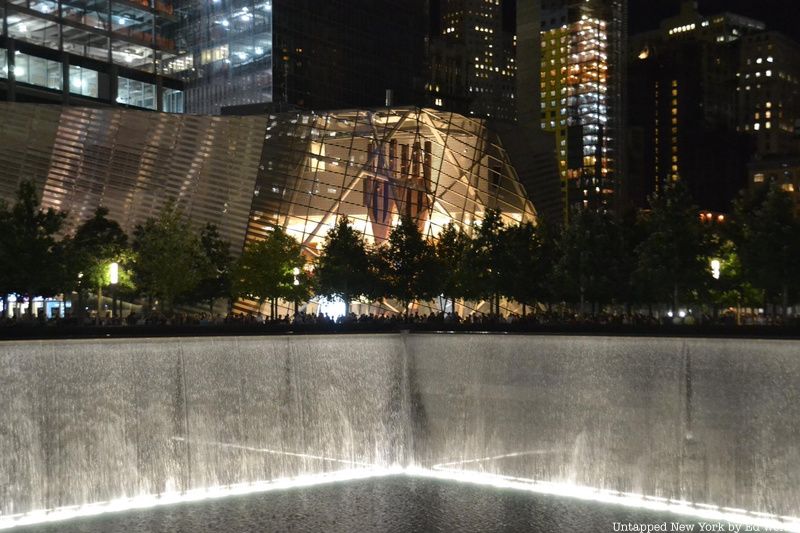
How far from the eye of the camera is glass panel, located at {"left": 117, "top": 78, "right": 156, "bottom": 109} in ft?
327

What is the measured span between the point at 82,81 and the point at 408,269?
49.2 meters

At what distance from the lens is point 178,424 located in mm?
28688

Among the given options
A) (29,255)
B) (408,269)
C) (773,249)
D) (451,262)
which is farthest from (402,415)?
(451,262)

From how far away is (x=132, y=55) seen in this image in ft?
336

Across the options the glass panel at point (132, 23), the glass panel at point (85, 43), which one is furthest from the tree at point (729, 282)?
the glass panel at point (132, 23)

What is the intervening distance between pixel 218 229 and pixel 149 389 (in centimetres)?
3751

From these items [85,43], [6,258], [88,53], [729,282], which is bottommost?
[729,282]

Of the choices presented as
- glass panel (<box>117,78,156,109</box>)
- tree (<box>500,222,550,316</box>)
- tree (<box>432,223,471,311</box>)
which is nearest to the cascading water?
tree (<box>500,222,550,316</box>)

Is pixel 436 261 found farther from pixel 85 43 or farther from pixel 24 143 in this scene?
pixel 85 43

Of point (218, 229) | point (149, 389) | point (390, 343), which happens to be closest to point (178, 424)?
point (149, 389)

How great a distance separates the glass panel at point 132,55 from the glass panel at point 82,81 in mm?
5513

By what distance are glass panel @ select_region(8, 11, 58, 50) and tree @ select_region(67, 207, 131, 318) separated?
41.8 metres

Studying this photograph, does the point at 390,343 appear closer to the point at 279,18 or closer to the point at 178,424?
the point at 178,424

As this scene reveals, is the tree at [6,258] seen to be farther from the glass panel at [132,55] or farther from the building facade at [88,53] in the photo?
the glass panel at [132,55]
